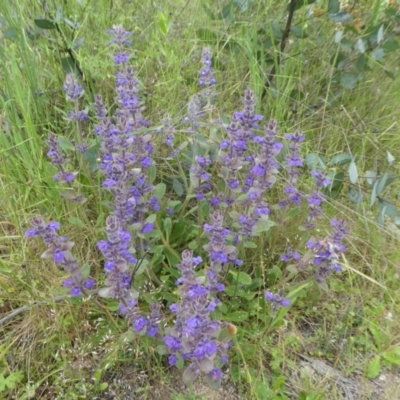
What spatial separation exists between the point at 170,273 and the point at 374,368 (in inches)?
37.8

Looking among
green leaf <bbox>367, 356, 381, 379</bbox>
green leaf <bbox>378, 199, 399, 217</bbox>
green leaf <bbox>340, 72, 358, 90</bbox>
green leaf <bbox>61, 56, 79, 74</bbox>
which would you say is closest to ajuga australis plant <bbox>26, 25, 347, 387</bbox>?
green leaf <bbox>378, 199, 399, 217</bbox>

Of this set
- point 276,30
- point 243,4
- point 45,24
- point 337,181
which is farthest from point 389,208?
point 45,24

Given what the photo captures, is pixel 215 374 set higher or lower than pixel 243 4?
lower

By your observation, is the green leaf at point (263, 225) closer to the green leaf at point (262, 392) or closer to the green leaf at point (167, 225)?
the green leaf at point (167, 225)

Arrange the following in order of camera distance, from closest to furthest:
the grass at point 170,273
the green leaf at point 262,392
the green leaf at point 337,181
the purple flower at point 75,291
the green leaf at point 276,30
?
the purple flower at point 75,291 < the green leaf at point 262,392 < the grass at point 170,273 < the green leaf at point 337,181 < the green leaf at point 276,30

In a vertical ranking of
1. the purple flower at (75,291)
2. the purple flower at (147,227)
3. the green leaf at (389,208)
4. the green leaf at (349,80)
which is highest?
the green leaf at (349,80)

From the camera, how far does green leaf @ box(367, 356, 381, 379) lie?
1776 mm

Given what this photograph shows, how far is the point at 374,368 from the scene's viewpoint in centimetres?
178

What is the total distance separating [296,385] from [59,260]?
3.53 ft

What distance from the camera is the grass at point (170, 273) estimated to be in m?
1.70

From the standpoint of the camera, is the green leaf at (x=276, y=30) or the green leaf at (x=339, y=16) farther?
the green leaf at (x=276, y=30)

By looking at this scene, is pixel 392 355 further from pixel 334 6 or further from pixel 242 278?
pixel 334 6

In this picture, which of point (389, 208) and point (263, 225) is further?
point (389, 208)

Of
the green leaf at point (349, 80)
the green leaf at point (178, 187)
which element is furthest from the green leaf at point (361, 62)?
the green leaf at point (178, 187)
